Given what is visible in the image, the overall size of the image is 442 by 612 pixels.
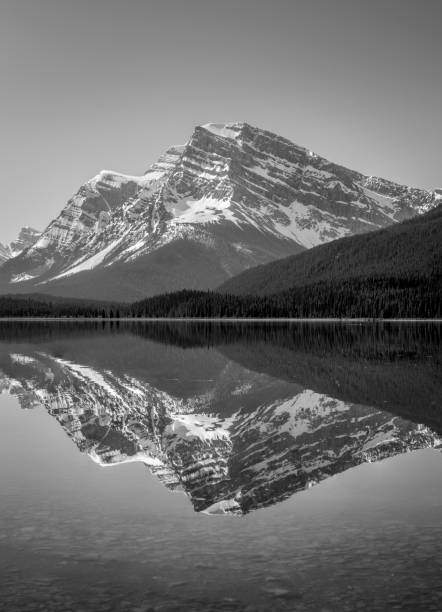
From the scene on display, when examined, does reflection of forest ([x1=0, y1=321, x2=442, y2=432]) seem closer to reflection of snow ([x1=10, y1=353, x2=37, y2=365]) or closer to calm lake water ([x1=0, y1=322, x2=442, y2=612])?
calm lake water ([x1=0, y1=322, x2=442, y2=612])

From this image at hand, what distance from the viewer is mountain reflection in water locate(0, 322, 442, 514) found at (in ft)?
72.7

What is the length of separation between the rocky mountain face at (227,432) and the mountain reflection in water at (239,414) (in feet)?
0.18

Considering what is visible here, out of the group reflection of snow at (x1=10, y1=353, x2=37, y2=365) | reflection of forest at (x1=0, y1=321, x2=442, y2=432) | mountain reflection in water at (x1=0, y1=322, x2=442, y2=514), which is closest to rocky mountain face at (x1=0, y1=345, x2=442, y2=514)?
mountain reflection in water at (x1=0, y1=322, x2=442, y2=514)

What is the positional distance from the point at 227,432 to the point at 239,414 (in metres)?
4.37

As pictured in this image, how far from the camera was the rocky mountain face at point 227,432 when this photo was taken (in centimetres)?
2112

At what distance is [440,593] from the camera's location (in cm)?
1302

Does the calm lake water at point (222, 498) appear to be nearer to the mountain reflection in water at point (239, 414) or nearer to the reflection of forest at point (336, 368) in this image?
the mountain reflection in water at point (239, 414)

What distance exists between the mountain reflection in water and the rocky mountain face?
53 millimetres

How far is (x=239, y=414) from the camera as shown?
32.9 metres

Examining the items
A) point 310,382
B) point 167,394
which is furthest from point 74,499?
point 310,382

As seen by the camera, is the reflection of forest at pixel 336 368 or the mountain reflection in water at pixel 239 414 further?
the reflection of forest at pixel 336 368

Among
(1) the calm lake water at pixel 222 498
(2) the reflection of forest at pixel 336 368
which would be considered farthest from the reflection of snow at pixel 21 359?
(1) the calm lake water at pixel 222 498

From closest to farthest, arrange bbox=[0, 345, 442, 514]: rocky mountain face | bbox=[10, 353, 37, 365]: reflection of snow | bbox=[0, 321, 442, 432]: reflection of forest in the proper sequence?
bbox=[0, 345, 442, 514]: rocky mountain face, bbox=[0, 321, 442, 432]: reflection of forest, bbox=[10, 353, 37, 365]: reflection of snow

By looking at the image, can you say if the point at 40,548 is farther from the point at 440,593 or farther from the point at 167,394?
the point at 167,394
